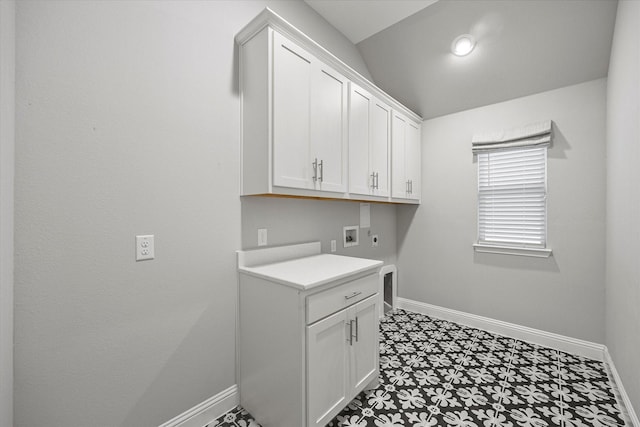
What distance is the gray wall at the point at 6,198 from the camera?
3.21ft

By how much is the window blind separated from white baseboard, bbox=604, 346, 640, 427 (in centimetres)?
96

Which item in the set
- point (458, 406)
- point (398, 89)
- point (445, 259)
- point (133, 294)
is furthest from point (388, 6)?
point (458, 406)

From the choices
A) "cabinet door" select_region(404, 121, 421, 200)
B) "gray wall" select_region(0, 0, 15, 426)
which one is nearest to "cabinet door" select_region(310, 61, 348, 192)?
"cabinet door" select_region(404, 121, 421, 200)

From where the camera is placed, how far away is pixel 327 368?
151cm

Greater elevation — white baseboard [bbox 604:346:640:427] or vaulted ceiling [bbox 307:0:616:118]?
vaulted ceiling [bbox 307:0:616:118]

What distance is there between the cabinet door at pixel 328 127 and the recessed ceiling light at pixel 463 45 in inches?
46.9

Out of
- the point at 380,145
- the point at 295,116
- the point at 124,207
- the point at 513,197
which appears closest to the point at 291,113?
the point at 295,116

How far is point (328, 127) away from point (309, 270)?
1022 mm

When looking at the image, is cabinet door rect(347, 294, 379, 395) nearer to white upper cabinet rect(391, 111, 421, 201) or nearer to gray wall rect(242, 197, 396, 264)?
gray wall rect(242, 197, 396, 264)

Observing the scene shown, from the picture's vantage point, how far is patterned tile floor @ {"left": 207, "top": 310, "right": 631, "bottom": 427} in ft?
5.32

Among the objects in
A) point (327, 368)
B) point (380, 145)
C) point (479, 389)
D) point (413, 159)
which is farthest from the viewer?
point (413, 159)

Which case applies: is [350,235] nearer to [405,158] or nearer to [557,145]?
[405,158]

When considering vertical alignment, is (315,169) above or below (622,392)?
above

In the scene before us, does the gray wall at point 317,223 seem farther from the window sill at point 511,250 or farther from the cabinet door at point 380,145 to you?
the window sill at point 511,250
